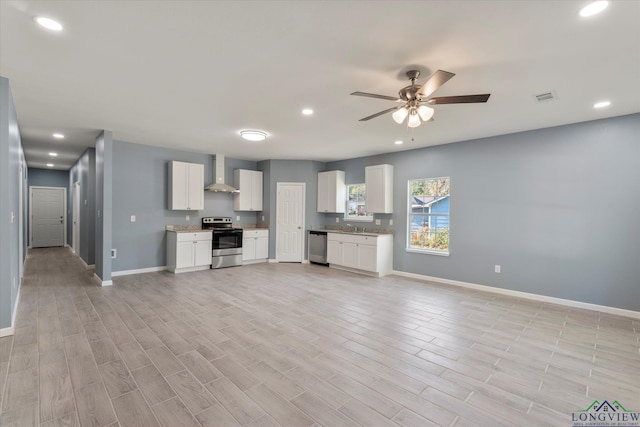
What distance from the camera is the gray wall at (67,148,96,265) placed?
6.17 meters

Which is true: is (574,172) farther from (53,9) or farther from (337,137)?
(53,9)

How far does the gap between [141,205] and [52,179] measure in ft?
21.7

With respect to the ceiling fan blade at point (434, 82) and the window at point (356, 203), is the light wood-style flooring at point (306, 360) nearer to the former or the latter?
the ceiling fan blade at point (434, 82)

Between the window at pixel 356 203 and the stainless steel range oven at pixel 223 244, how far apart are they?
9.18 feet

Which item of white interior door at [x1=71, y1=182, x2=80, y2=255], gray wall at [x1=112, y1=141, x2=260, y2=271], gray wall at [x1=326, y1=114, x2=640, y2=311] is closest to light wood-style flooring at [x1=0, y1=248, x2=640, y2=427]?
gray wall at [x1=326, y1=114, x2=640, y2=311]

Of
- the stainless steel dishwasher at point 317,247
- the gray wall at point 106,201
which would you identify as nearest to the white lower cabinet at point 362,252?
the stainless steel dishwasher at point 317,247

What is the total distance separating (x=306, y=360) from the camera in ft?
8.66

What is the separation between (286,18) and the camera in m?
1.97

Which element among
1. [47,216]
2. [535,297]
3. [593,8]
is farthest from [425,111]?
[47,216]

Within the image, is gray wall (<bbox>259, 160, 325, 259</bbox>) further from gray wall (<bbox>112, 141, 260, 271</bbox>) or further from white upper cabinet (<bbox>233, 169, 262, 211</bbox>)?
gray wall (<bbox>112, 141, 260, 271</bbox>)

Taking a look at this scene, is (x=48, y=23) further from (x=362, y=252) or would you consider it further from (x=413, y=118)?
(x=362, y=252)

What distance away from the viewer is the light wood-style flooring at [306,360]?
1.98 meters

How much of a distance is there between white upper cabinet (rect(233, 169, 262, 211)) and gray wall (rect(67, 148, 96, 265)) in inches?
116

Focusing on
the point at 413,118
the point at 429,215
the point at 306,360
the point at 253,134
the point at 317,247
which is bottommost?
the point at 306,360
